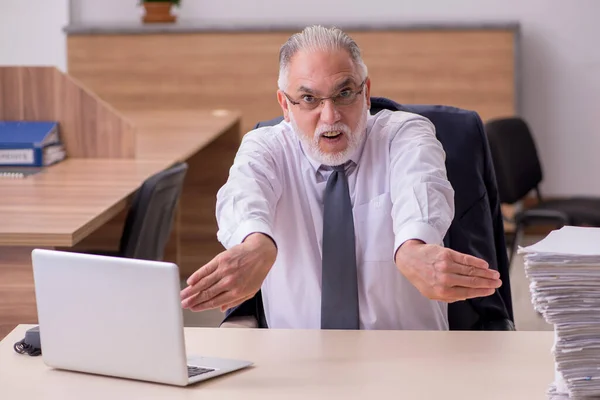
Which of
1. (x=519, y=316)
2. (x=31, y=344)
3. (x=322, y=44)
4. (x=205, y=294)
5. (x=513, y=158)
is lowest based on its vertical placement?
(x=519, y=316)

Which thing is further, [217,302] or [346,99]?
[346,99]

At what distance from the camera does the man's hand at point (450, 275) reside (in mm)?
1709

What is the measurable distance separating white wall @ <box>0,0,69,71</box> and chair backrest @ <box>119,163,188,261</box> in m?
3.43

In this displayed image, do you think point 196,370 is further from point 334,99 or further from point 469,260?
point 334,99

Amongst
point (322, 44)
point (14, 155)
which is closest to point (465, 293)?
point (322, 44)

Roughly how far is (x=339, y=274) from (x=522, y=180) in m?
3.08

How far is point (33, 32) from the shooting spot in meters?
6.62

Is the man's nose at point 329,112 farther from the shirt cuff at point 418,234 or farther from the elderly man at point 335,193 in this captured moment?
the shirt cuff at point 418,234

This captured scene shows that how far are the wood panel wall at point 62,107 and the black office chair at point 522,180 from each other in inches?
66.8

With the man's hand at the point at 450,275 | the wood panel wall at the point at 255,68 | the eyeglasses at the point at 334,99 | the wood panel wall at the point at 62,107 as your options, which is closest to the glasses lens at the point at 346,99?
the eyeglasses at the point at 334,99

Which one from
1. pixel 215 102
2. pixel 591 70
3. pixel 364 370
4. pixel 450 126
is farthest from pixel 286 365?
pixel 591 70

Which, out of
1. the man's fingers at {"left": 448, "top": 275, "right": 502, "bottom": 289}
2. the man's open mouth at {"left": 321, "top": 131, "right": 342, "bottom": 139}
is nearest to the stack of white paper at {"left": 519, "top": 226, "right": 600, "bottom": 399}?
the man's fingers at {"left": 448, "top": 275, "right": 502, "bottom": 289}

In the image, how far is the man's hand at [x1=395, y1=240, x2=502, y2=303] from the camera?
5.61 feet

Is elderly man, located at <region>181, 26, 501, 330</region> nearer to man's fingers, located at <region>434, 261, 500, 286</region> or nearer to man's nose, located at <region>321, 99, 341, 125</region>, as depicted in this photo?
man's nose, located at <region>321, 99, 341, 125</region>
